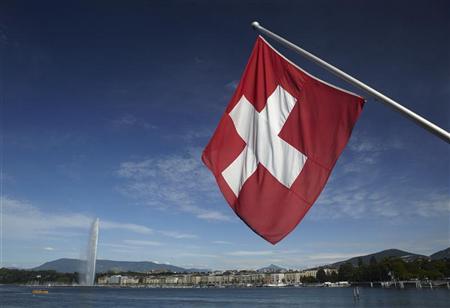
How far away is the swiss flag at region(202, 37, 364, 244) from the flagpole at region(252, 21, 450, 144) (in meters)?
0.68

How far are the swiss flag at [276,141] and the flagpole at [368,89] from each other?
684mm

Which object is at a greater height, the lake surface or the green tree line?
the green tree line

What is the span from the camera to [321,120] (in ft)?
20.7

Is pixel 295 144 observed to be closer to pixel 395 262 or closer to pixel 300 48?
pixel 300 48

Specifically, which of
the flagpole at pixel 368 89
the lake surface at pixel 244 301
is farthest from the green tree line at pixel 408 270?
the flagpole at pixel 368 89

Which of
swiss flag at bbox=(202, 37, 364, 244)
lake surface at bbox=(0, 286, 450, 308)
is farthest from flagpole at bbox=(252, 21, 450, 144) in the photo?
lake surface at bbox=(0, 286, 450, 308)

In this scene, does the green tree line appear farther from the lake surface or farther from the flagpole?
the flagpole

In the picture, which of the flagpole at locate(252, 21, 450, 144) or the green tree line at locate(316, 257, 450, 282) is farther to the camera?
the green tree line at locate(316, 257, 450, 282)

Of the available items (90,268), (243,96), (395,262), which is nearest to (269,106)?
(243,96)

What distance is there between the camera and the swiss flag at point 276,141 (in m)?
6.10

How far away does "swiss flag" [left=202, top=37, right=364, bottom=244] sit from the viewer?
610 cm

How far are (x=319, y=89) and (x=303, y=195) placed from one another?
1624 millimetres

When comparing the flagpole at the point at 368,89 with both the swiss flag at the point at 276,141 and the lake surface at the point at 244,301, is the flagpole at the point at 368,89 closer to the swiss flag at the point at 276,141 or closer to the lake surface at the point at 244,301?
the swiss flag at the point at 276,141

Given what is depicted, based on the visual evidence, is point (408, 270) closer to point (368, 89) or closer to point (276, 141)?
point (276, 141)
